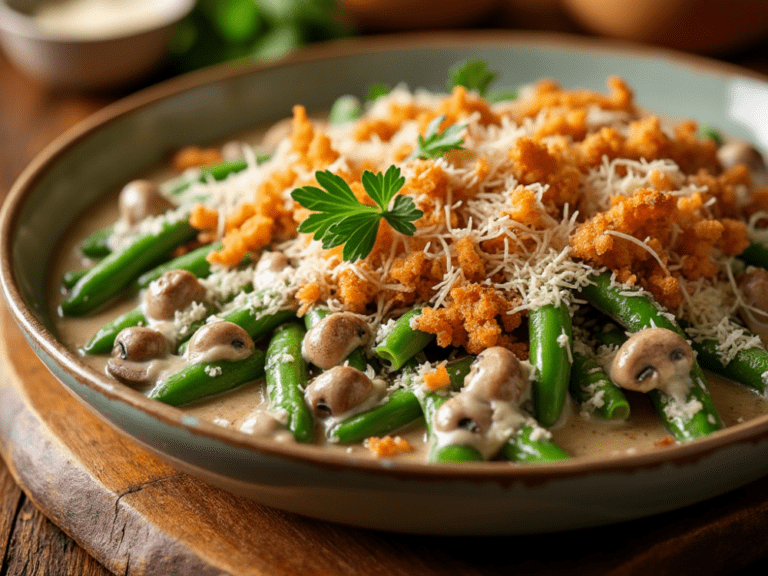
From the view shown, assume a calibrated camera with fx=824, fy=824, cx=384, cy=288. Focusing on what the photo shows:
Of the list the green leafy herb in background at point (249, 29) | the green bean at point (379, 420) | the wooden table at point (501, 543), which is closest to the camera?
the wooden table at point (501, 543)

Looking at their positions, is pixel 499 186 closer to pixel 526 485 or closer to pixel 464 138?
pixel 464 138

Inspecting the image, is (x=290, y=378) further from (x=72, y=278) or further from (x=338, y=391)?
(x=72, y=278)

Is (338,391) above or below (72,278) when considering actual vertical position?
above

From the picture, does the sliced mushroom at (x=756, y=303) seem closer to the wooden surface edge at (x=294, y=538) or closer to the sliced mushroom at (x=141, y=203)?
the wooden surface edge at (x=294, y=538)

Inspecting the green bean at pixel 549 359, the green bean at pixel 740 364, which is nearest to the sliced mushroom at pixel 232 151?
the green bean at pixel 549 359

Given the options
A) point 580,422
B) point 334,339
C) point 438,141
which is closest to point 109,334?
point 334,339

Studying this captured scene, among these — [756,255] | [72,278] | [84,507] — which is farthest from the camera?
[72,278]

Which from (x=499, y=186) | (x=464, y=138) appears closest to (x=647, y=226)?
(x=499, y=186)
